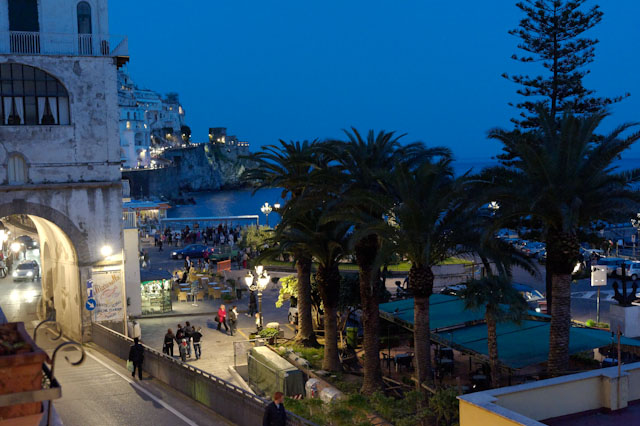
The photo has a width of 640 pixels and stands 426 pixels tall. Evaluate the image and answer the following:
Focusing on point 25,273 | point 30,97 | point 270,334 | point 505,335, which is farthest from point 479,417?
point 25,273

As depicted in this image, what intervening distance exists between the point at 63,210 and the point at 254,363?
30.0 ft

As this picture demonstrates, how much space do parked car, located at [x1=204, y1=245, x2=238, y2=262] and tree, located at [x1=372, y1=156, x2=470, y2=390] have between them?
986 inches

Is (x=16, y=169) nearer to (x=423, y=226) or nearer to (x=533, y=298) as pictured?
(x=423, y=226)

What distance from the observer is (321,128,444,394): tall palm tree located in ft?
53.8

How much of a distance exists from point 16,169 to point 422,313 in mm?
13833

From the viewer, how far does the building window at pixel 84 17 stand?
2266cm

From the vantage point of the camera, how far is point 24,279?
35281 millimetres

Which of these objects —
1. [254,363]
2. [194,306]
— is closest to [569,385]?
[254,363]

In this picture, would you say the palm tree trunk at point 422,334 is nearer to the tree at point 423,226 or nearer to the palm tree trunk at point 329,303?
the tree at point 423,226

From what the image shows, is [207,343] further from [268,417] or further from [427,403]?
[268,417]

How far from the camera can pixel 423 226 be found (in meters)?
15.4

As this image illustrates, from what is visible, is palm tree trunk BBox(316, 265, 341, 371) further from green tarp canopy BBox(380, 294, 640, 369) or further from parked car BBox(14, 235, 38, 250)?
parked car BBox(14, 235, 38, 250)

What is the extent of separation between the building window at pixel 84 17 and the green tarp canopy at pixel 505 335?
13.3 metres

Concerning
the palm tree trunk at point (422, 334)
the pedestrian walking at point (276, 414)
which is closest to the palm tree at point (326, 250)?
the palm tree trunk at point (422, 334)
